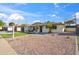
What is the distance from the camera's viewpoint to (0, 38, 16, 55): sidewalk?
761cm

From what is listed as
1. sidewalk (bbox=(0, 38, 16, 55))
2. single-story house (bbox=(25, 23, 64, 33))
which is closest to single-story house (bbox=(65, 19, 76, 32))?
single-story house (bbox=(25, 23, 64, 33))

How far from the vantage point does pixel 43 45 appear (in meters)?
7.63

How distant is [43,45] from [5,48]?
39 centimetres

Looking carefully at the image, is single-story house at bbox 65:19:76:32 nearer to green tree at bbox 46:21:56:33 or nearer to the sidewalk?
green tree at bbox 46:21:56:33

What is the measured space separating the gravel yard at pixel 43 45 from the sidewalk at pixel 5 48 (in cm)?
4

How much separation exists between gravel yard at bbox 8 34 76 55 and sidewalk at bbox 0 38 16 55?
1.5 inches

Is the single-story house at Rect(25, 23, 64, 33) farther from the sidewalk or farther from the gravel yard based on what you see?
the sidewalk

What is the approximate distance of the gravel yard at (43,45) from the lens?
762 cm

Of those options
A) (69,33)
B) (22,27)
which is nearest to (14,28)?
(22,27)

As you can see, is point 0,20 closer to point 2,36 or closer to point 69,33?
point 2,36

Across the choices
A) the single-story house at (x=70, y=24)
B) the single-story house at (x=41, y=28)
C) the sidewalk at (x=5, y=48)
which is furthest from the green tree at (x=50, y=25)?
the sidewalk at (x=5, y=48)

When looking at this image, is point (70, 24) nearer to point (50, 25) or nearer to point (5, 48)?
point (50, 25)

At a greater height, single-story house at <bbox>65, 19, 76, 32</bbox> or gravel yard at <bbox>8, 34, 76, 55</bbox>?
single-story house at <bbox>65, 19, 76, 32</bbox>

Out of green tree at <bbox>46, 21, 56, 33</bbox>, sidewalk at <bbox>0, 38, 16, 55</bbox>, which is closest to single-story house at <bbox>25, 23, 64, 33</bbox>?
green tree at <bbox>46, 21, 56, 33</bbox>
